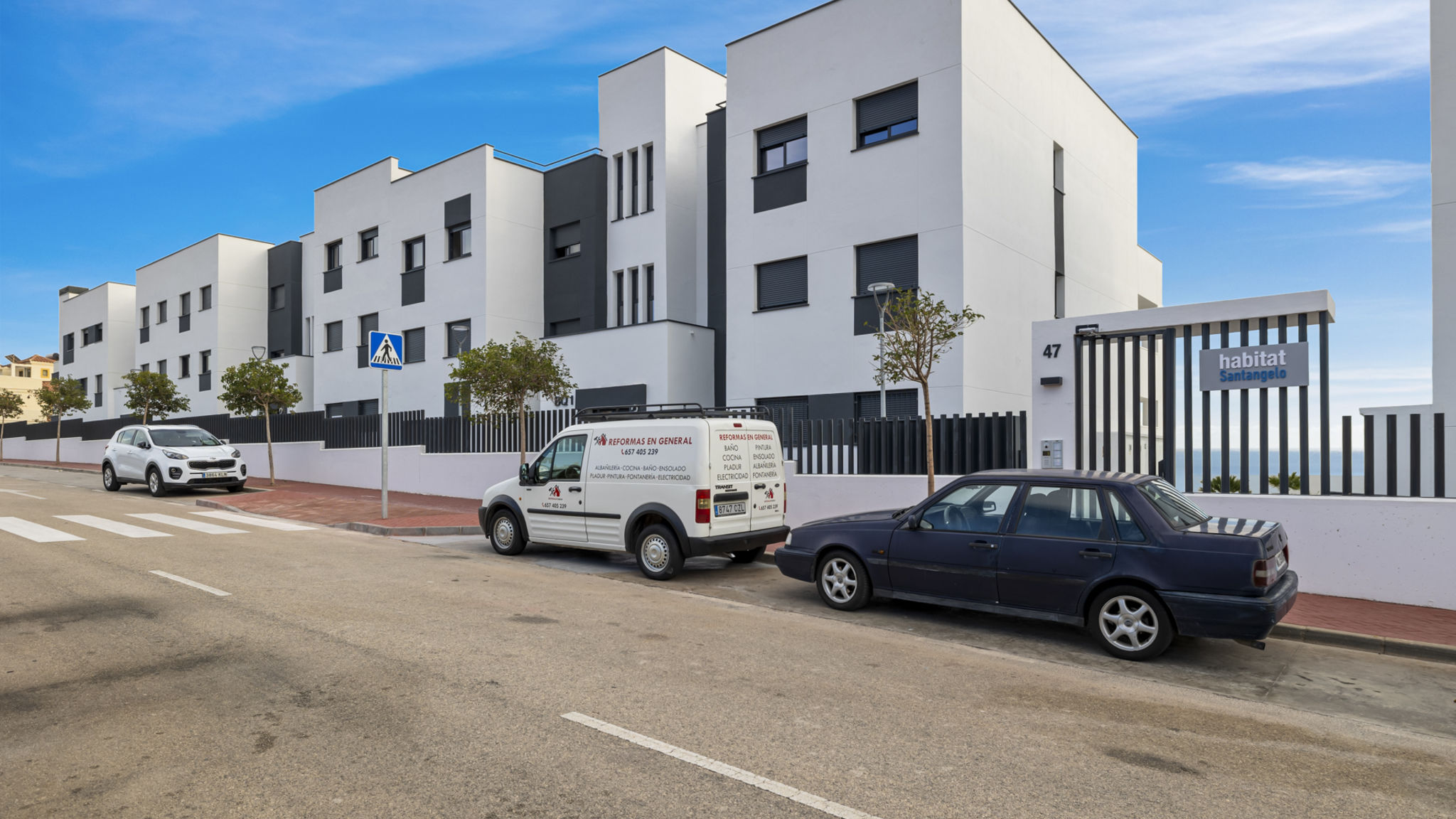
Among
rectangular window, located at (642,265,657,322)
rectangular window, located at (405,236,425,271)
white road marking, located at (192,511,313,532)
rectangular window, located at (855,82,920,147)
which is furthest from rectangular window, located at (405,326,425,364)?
rectangular window, located at (855,82,920,147)

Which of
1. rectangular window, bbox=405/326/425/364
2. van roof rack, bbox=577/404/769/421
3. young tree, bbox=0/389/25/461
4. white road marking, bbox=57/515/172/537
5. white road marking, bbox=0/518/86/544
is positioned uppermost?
rectangular window, bbox=405/326/425/364

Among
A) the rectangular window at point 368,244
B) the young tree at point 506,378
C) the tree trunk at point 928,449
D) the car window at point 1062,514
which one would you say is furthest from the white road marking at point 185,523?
the rectangular window at point 368,244

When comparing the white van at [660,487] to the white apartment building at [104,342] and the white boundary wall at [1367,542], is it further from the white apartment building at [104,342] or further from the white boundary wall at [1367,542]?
the white apartment building at [104,342]

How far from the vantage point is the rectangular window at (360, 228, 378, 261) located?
102ft

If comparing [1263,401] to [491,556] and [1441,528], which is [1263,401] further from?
[491,556]

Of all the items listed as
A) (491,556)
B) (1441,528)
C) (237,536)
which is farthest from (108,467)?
(1441,528)

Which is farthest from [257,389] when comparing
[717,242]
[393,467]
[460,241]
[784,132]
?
[784,132]

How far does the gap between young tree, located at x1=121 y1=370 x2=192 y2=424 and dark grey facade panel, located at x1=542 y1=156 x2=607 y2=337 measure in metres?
17.2

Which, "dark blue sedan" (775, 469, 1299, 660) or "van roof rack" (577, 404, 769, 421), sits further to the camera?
"van roof rack" (577, 404, 769, 421)

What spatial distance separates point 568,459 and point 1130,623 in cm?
701

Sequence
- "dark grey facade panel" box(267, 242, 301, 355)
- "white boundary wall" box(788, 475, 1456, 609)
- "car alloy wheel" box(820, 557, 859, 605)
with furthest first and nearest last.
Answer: "dark grey facade panel" box(267, 242, 301, 355) < "white boundary wall" box(788, 475, 1456, 609) < "car alloy wheel" box(820, 557, 859, 605)

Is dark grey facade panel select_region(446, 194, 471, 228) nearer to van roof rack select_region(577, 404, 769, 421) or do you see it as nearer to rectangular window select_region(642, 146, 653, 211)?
rectangular window select_region(642, 146, 653, 211)

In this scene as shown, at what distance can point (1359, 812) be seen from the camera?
381cm

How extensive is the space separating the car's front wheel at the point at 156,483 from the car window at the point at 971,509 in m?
19.4
